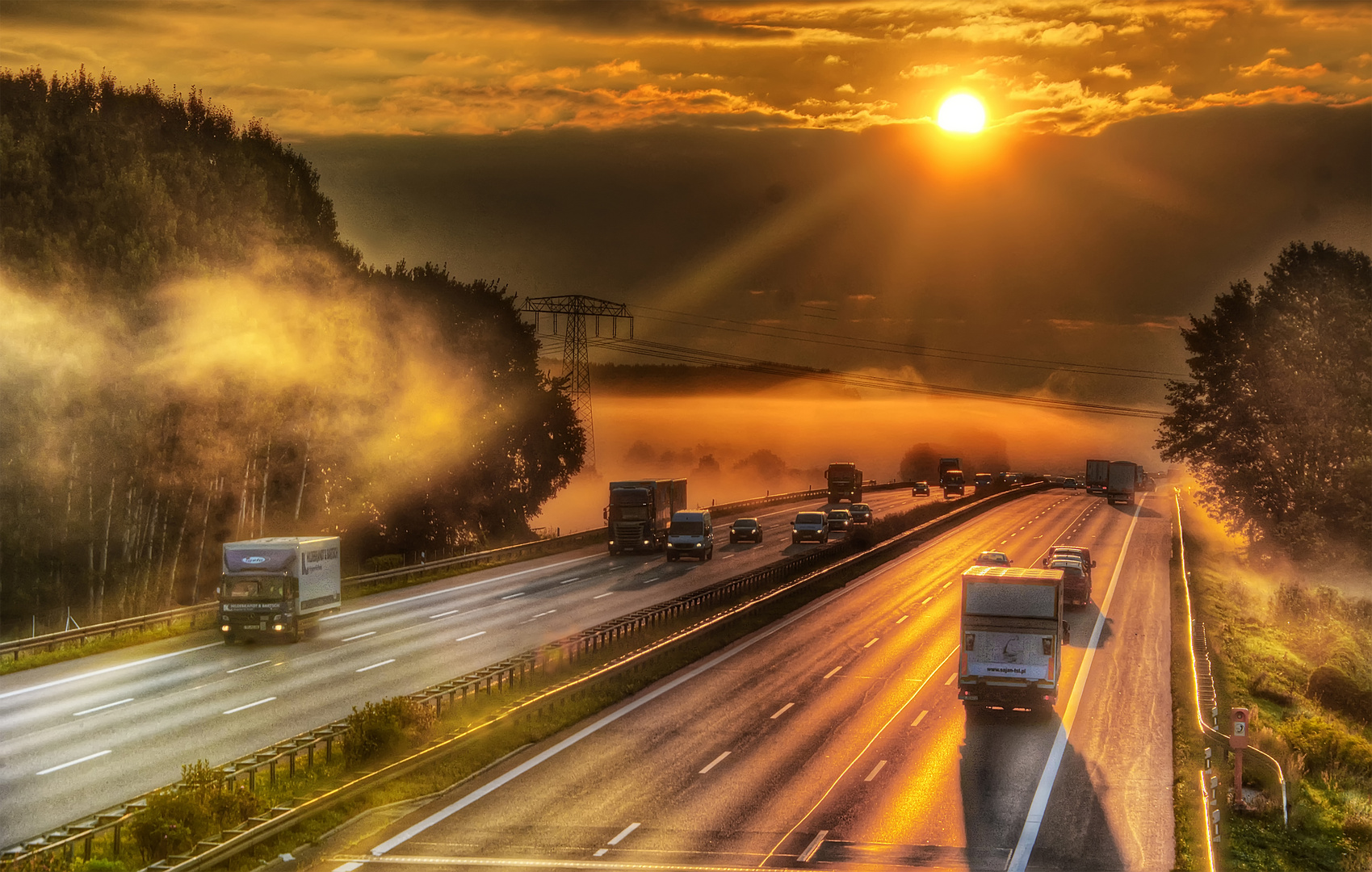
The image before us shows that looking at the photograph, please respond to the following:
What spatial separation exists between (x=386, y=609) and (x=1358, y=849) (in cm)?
3802

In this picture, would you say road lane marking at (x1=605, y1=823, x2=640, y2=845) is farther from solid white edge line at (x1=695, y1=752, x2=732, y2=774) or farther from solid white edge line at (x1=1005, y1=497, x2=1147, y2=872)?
solid white edge line at (x1=1005, y1=497, x2=1147, y2=872)

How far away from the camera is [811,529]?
79.1m

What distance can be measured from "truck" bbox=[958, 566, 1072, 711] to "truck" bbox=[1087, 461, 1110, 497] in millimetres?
106192

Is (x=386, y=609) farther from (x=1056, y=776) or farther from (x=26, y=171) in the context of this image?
(x=1056, y=776)

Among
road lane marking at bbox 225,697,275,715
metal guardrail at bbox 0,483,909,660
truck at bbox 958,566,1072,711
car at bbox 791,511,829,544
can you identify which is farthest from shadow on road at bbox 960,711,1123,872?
car at bbox 791,511,829,544

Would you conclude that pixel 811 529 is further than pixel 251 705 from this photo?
Yes

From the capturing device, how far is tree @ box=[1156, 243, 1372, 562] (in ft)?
248

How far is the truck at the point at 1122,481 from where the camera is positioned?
121250 mm

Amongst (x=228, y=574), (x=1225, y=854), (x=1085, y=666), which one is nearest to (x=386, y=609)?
(x=228, y=574)

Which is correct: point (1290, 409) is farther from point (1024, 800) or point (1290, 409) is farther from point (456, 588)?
point (1024, 800)

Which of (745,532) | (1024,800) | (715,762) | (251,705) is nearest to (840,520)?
(745,532)

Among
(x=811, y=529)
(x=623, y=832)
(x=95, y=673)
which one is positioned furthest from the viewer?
(x=811, y=529)

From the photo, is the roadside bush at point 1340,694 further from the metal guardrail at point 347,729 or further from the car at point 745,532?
the car at point 745,532

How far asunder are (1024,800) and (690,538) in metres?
44.9
